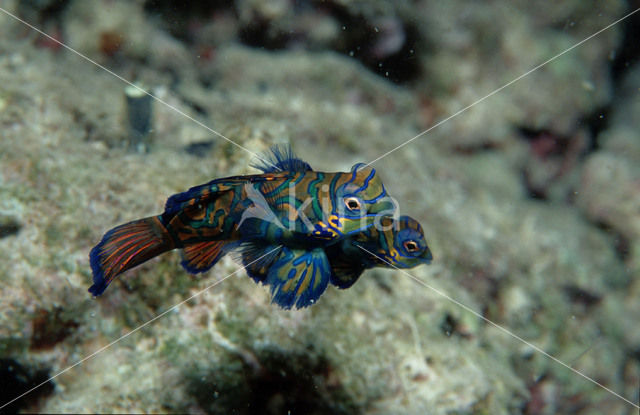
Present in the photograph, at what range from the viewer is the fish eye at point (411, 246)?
263cm

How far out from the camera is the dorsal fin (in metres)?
2.78

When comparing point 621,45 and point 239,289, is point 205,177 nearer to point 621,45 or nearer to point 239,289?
point 239,289

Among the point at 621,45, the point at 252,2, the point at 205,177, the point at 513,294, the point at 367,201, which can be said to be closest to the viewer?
the point at 367,201

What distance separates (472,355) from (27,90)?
584 centimetres

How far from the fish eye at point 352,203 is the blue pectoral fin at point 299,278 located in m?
0.46

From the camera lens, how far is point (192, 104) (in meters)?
6.30

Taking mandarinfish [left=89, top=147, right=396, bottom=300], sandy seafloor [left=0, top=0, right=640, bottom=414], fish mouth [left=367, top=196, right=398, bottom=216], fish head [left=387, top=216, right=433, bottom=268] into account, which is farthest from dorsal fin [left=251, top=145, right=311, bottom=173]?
sandy seafloor [left=0, top=0, right=640, bottom=414]

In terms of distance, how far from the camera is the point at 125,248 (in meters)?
2.60

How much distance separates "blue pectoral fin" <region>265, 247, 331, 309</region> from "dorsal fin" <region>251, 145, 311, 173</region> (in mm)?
591

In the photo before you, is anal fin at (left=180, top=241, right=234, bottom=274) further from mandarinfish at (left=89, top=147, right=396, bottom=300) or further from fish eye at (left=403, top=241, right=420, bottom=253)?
fish eye at (left=403, top=241, right=420, bottom=253)

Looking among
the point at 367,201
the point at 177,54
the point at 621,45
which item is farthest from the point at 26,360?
the point at 621,45

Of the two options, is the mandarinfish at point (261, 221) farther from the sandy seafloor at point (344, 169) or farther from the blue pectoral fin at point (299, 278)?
the sandy seafloor at point (344, 169)

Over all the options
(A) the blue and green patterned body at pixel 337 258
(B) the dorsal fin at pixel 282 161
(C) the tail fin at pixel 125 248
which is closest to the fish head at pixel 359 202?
(A) the blue and green patterned body at pixel 337 258

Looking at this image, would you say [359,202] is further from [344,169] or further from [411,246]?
[344,169]
